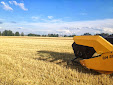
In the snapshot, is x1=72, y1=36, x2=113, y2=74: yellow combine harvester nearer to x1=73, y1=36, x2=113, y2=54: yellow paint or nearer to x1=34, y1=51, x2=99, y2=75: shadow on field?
x1=73, y1=36, x2=113, y2=54: yellow paint

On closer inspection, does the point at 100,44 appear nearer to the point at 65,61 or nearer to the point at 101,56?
the point at 101,56

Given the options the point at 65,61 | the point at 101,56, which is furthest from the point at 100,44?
the point at 65,61

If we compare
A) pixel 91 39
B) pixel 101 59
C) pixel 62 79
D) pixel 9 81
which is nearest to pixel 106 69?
pixel 101 59

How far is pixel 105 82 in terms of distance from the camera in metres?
2.79

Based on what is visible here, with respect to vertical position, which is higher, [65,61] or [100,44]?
[100,44]

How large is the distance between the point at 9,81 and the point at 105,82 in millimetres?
2536

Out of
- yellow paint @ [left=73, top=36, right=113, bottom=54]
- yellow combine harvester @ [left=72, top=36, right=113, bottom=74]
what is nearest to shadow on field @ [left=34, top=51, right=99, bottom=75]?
yellow combine harvester @ [left=72, top=36, right=113, bottom=74]

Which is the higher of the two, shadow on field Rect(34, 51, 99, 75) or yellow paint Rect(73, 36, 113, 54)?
yellow paint Rect(73, 36, 113, 54)

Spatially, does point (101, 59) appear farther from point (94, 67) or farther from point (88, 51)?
point (88, 51)

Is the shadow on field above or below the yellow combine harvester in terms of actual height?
below

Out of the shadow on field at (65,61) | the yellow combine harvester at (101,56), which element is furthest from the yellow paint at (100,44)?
the shadow on field at (65,61)

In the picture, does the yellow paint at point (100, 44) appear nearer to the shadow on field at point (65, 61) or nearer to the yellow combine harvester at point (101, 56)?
the yellow combine harvester at point (101, 56)

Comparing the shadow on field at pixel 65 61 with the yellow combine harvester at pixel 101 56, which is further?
the shadow on field at pixel 65 61

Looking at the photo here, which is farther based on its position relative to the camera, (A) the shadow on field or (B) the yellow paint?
(A) the shadow on field
